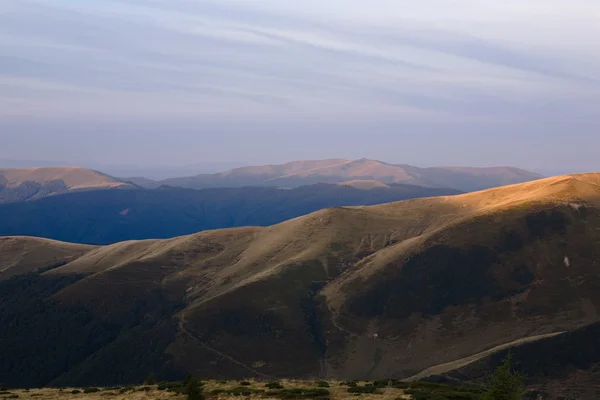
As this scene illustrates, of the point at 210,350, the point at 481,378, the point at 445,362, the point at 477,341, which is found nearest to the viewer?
the point at 481,378

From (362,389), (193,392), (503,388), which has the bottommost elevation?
(362,389)

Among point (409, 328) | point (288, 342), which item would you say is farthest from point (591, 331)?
point (288, 342)

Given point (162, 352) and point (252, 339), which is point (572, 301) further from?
point (162, 352)

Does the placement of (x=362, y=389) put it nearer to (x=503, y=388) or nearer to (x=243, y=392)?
(x=243, y=392)

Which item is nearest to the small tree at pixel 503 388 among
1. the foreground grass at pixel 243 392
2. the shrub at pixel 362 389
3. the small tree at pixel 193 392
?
the foreground grass at pixel 243 392

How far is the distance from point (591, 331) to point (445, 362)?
1618 inches

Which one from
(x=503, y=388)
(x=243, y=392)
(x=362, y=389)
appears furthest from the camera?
(x=362, y=389)

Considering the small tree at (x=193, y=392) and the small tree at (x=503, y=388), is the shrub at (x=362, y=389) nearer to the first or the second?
the small tree at (x=503, y=388)

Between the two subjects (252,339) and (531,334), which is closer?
(531,334)

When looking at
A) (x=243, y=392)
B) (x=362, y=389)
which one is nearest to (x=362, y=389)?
(x=362, y=389)

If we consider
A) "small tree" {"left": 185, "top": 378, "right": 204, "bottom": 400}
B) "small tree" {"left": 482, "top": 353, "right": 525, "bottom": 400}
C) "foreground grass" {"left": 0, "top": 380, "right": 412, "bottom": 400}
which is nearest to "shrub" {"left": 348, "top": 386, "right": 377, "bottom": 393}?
"foreground grass" {"left": 0, "top": 380, "right": 412, "bottom": 400}

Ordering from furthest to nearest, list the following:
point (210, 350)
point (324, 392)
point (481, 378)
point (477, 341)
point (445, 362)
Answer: point (210, 350)
point (477, 341)
point (445, 362)
point (481, 378)
point (324, 392)

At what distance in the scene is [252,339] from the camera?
19012cm

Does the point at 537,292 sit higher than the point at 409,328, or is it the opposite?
the point at 537,292
